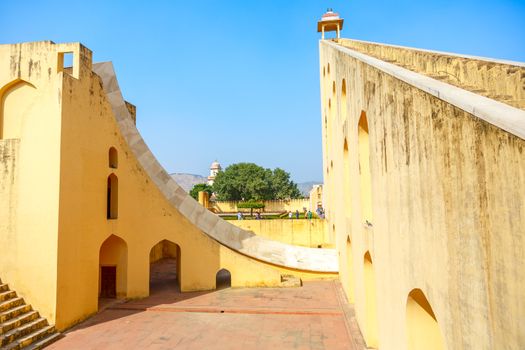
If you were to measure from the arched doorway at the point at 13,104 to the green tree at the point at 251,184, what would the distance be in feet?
94.5

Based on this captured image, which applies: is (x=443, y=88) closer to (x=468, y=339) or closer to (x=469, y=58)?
(x=468, y=339)

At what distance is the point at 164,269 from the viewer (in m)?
13.5

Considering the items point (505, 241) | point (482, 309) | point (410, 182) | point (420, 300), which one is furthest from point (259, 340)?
point (505, 241)

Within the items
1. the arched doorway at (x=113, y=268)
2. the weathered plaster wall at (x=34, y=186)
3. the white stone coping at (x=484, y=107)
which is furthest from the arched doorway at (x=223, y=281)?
the white stone coping at (x=484, y=107)

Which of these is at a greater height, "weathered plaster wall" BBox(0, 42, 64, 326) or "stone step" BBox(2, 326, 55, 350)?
"weathered plaster wall" BBox(0, 42, 64, 326)

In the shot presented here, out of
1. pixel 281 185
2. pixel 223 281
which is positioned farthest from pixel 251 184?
A: pixel 223 281

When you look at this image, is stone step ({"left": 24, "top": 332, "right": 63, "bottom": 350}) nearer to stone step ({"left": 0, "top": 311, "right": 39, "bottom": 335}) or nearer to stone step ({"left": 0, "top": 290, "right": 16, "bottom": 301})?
stone step ({"left": 0, "top": 311, "right": 39, "bottom": 335})

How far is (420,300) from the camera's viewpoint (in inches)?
137

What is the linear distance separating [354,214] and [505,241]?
528 cm

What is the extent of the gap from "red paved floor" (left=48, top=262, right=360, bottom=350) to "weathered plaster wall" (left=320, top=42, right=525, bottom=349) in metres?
2.40

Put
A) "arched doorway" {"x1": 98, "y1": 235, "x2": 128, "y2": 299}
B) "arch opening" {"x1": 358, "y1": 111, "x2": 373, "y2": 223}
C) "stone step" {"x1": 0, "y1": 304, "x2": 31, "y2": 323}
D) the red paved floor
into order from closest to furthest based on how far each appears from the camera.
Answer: "arch opening" {"x1": 358, "y1": 111, "x2": 373, "y2": 223}
"stone step" {"x1": 0, "y1": 304, "x2": 31, "y2": 323}
the red paved floor
"arched doorway" {"x1": 98, "y1": 235, "x2": 128, "y2": 299}

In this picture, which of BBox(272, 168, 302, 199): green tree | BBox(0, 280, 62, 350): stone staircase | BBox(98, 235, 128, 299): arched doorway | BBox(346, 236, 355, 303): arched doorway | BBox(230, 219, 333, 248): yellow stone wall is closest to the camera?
BBox(0, 280, 62, 350): stone staircase

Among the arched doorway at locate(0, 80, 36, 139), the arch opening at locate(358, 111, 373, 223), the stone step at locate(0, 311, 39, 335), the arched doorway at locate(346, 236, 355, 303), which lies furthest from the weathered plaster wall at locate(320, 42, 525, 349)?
the arched doorway at locate(0, 80, 36, 139)

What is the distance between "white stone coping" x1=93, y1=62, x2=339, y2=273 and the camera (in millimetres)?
9758
